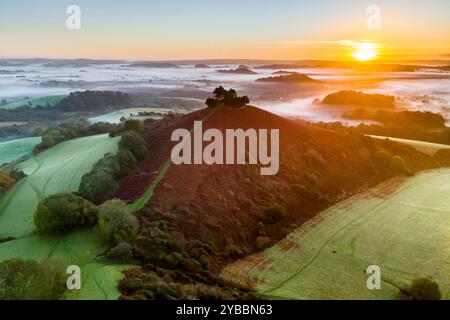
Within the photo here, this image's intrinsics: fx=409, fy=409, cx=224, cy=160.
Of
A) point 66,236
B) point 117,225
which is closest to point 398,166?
point 117,225

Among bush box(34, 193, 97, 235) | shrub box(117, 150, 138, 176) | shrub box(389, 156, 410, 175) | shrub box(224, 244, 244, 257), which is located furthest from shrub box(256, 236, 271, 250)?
shrub box(389, 156, 410, 175)

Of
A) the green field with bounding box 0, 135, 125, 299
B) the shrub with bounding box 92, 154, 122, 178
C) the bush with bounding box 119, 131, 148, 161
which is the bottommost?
the green field with bounding box 0, 135, 125, 299

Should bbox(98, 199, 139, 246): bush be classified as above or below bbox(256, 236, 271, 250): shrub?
above

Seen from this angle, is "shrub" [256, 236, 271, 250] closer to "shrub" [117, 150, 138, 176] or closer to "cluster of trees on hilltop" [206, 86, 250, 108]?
"shrub" [117, 150, 138, 176]

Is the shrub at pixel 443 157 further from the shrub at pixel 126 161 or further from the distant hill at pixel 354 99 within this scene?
the shrub at pixel 126 161

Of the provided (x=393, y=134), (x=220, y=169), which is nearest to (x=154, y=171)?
(x=220, y=169)

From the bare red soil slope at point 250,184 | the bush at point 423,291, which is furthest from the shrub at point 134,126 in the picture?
the bush at point 423,291
